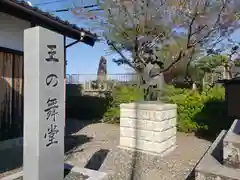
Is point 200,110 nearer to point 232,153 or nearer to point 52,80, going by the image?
point 232,153

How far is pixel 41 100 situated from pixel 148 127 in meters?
3.66

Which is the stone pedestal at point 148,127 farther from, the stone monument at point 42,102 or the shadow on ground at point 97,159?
the stone monument at point 42,102

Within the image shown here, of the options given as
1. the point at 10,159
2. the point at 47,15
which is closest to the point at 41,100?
the point at 10,159

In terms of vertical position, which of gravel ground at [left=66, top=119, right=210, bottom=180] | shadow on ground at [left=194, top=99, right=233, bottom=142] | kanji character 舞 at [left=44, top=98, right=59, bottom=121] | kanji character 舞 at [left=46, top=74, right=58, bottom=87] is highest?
kanji character 舞 at [left=46, top=74, right=58, bottom=87]

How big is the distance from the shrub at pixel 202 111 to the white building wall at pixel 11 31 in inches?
216

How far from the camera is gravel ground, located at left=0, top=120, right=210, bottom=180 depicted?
4.61 m

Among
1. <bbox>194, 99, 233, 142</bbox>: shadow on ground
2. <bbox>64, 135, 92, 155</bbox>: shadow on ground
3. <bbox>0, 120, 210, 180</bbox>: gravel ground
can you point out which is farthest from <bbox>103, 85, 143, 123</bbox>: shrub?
<bbox>0, 120, 210, 180</bbox>: gravel ground

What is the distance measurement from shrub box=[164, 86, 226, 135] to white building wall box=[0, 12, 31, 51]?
18.0 feet

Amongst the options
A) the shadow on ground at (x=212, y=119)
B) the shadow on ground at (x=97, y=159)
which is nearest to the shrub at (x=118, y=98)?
the shadow on ground at (x=212, y=119)

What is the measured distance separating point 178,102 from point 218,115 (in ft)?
4.70

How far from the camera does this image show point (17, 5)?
16.5 feet

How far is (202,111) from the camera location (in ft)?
28.2

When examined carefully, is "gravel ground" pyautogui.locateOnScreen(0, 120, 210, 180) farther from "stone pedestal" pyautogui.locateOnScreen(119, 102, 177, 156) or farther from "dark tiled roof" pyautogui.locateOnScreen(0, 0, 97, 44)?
"dark tiled roof" pyautogui.locateOnScreen(0, 0, 97, 44)

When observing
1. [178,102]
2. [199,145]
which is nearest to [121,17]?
[178,102]
